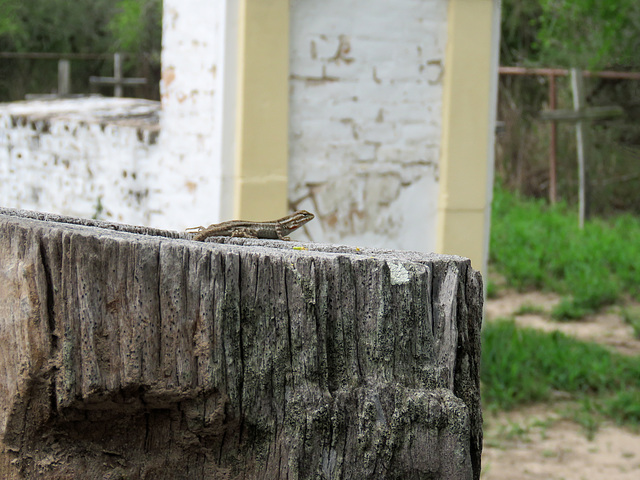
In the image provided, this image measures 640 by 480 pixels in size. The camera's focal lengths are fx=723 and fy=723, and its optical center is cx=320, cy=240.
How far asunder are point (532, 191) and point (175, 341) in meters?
11.0

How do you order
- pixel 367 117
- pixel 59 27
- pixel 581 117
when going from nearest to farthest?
pixel 367 117
pixel 581 117
pixel 59 27

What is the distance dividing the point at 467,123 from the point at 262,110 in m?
1.52

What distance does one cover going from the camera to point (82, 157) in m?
5.46

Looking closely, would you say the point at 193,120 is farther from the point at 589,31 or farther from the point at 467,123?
the point at 589,31

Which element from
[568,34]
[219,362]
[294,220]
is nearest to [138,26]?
[568,34]

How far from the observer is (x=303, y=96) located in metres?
4.55

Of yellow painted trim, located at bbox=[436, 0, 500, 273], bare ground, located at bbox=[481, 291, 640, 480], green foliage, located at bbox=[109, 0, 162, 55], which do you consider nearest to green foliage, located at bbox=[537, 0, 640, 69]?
yellow painted trim, located at bbox=[436, 0, 500, 273]

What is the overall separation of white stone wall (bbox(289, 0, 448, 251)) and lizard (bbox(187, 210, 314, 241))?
1.75m

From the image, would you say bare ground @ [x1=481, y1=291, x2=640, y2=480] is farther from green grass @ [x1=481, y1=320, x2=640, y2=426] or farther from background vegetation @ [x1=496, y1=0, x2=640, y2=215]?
background vegetation @ [x1=496, y1=0, x2=640, y2=215]

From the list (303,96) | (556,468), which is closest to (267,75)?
(303,96)

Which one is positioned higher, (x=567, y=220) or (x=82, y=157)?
(x=82, y=157)

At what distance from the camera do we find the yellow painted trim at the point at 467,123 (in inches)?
194

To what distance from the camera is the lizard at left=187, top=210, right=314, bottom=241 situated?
2.40 metres

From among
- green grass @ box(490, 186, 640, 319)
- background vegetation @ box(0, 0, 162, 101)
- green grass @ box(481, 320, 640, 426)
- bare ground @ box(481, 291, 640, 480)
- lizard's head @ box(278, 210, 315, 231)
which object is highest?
background vegetation @ box(0, 0, 162, 101)
